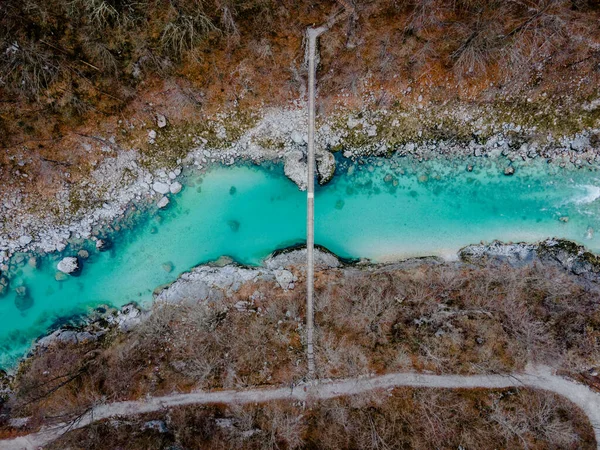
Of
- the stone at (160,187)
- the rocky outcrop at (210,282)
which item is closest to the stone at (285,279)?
the rocky outcrop at (210,282)

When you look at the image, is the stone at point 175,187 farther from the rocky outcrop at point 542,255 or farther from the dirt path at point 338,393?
the rocky outcrop at point 542,255

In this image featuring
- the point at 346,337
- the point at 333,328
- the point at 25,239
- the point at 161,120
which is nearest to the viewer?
the point at 346,337

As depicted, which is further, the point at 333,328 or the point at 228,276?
the point at 228,276

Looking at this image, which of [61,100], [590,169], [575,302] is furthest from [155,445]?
[590,169]

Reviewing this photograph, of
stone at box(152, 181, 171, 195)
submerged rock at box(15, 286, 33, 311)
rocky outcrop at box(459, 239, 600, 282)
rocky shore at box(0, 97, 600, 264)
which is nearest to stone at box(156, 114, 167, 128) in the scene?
rocky shore at box(0, 97, 600, 264)

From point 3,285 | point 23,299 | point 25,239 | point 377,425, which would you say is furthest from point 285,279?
point 3,285

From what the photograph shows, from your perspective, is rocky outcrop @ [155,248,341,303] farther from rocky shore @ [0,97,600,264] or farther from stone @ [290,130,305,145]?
stone @ [290,130,305,145]

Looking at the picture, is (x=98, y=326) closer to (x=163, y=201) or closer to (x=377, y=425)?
(x=163, y=201)
